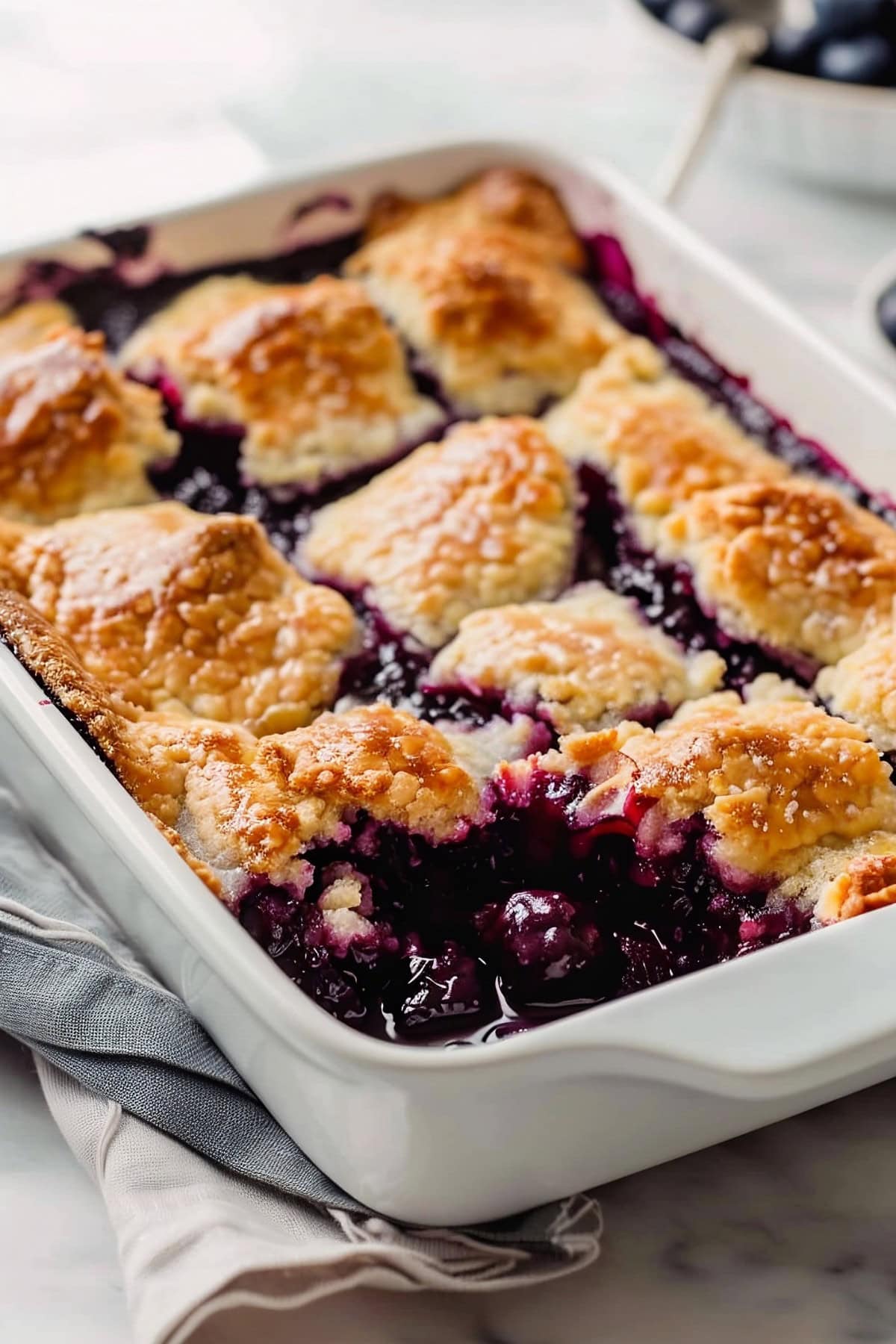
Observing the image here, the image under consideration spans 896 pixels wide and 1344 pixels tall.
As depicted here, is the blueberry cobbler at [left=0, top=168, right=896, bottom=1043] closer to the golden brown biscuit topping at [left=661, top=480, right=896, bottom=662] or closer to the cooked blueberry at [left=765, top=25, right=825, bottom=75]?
the golden brown biscuit topping at [left=661, top=480, right=896, bottom=662]

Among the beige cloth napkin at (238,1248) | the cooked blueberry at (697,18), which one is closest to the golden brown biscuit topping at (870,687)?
the beige cloth napkin at (238,1248)

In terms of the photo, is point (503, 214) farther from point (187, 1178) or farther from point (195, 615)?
point (187, 1178)

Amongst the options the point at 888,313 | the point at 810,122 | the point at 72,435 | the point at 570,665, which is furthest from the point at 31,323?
the point at 810,122

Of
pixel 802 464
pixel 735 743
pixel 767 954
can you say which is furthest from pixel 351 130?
pixel 767 954

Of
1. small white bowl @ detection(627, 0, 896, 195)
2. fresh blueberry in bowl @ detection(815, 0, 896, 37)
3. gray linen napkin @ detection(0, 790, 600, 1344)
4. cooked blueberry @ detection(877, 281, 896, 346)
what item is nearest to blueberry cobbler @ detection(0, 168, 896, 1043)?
gray linen napkin @ detection(0, 790, 600, 1344)

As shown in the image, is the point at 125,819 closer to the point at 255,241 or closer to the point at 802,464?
the point at 802,464
